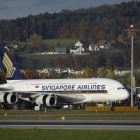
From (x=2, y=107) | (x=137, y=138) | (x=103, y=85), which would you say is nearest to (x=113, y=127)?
(x=137, y=138)

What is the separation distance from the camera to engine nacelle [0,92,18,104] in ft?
257

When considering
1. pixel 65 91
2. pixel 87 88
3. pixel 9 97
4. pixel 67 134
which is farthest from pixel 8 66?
pixel 67 134

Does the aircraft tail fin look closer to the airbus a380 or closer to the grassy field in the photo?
the airbus a380

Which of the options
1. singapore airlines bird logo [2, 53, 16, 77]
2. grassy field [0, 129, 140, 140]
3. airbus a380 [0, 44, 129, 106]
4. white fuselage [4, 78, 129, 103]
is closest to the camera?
grassy field [0, 129, 140, 140]

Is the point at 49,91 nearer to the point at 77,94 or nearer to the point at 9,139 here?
the point at 77,94

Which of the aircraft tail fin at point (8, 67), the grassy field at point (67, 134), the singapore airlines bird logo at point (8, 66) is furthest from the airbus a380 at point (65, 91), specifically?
the grassy field at point (67, 134)

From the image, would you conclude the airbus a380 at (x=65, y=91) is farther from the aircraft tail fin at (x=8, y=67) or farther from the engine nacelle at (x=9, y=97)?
the aircraft tail fin at (x=8, y=67)

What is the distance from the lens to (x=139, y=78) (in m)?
152

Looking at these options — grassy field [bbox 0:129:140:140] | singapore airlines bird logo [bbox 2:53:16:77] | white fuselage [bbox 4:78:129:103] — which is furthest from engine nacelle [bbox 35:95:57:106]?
grassy field [bbox 0:129:140:140]

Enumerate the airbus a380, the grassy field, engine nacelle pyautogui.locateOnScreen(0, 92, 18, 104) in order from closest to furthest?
the grassy field
the airbus a380
engine nacelle pyautogui.locateOnScreen(0, 92, 18, 104)

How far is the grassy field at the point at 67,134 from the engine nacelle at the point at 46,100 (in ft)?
129

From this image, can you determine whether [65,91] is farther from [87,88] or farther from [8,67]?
[8,67]

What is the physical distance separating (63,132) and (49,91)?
45.7m

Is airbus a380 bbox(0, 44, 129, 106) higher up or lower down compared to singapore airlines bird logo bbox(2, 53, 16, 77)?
lower down
